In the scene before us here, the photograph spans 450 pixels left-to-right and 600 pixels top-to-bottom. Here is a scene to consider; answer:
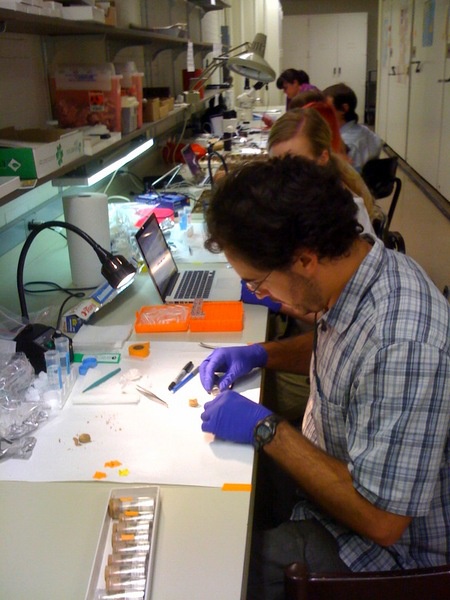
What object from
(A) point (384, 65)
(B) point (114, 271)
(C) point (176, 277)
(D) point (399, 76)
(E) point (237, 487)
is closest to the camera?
(E) point (237, 487)

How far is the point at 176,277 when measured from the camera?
2.14 metres

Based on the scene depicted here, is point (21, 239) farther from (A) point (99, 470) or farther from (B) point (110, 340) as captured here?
(A) point (99, 470)

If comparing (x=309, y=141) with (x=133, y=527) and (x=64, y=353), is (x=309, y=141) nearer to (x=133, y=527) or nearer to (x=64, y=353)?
(x=64, y=353)

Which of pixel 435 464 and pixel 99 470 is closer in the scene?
pixel 435 464

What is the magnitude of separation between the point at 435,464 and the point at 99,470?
0.60 metres

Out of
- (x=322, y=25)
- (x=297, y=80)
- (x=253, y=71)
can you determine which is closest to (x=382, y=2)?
(x=322, y=25)

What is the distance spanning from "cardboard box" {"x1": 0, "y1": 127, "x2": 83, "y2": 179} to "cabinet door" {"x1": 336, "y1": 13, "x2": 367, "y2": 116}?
10.6 m

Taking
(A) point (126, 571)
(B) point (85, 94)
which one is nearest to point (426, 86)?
(B) point (85, 94)

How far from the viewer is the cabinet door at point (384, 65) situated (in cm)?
915

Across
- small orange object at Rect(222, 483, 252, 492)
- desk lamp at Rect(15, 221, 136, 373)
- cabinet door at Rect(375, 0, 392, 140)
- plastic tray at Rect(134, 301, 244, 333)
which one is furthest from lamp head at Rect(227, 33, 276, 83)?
cabinet door at Rect(375, 0, 392, 140)

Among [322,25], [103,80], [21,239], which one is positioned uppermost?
[322,25]

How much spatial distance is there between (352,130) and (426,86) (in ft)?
8.95

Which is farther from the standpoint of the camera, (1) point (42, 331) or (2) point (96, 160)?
(2) point (96, 160)

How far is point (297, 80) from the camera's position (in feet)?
20.6
